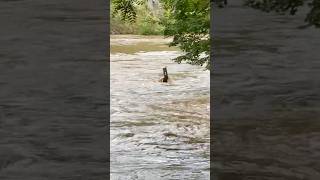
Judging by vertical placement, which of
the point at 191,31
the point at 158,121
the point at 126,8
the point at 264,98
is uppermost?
the point at 126,8

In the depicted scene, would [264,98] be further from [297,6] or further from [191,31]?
[297,6]

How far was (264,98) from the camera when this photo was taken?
13.6 m

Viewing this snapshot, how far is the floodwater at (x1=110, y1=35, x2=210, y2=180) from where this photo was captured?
9.23 m

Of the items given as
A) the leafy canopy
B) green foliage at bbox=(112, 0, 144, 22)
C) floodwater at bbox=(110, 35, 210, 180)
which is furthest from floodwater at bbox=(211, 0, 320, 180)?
green foliage at bbox=(112, 0, 144, 22)

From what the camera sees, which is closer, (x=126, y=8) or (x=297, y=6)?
(x=297, y=6)

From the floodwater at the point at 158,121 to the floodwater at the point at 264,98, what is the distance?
0.36 m

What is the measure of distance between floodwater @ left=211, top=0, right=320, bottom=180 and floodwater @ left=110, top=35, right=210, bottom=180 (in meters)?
0.36

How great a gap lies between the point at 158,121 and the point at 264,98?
81.4 inches
